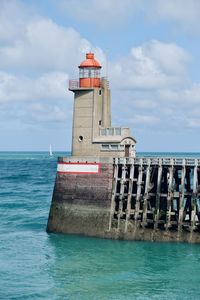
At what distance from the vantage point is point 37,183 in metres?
91.8

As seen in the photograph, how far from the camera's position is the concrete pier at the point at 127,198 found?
1575 inches

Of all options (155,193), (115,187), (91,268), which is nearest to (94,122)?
(115,187)

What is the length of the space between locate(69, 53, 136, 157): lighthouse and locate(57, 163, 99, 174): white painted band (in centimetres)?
225

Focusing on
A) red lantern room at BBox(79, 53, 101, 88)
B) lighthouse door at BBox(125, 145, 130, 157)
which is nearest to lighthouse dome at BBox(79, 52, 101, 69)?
red lantern room at BBox(79, 53, 101, 88)

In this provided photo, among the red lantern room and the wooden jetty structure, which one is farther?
the red lantern room

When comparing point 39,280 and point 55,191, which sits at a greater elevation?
point 55,191

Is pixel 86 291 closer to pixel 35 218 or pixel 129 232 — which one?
pixel 129 232

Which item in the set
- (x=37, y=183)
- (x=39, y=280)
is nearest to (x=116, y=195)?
(x=39, y=280)

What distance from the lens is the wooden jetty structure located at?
40094 mm

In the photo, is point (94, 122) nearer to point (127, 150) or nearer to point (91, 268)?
point (127, 150)

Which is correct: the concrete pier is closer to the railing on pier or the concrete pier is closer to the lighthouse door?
the railing on pier

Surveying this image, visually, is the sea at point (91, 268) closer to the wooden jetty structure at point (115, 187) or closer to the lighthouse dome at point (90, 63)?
Answer: the wooden jetty structure at point (115, 187)

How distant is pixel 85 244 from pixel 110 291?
32.6 feet

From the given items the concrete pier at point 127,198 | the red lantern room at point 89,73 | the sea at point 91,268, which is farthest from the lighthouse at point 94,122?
the sea at point 91,268
